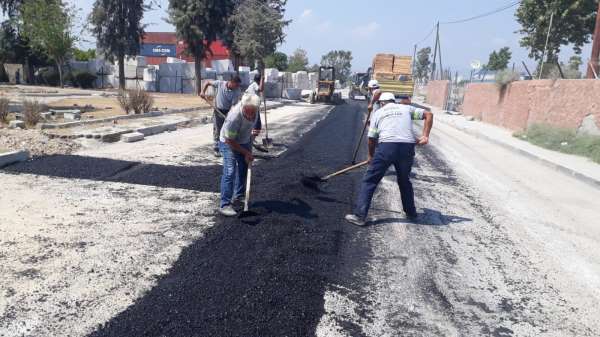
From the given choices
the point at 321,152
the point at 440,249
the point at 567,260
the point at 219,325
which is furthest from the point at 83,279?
the point at 321,152

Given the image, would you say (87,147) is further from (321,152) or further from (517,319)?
(517,319)

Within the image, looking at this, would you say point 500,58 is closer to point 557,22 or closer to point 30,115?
point 557,22

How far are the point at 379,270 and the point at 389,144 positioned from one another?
1558 millimetres

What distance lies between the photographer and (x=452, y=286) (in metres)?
3.78

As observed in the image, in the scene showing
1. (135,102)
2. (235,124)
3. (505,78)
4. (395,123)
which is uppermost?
(505,78)

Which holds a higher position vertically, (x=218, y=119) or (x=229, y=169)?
(x=218, y=119)

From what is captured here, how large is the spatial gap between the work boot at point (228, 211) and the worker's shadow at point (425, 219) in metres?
1.58

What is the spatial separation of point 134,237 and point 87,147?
17.3 ft

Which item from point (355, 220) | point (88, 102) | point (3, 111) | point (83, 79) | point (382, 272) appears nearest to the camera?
point (382, 272)

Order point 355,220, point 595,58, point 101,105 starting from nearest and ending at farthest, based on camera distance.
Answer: point 355,220, point 595,58, point 101,105

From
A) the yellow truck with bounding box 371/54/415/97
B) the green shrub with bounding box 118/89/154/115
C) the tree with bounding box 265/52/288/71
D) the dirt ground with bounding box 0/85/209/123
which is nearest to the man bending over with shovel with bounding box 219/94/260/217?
the dirt ground with bounding box 0/85/209/123

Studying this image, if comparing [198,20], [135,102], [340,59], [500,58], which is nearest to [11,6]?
[198,20]

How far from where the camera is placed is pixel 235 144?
484 centimetres

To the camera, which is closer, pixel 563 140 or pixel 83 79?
pixel 563 140
